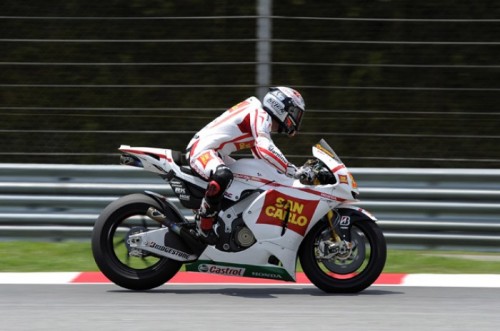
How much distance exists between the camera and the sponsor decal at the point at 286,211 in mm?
7906

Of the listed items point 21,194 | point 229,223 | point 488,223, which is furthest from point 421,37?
point 21,194

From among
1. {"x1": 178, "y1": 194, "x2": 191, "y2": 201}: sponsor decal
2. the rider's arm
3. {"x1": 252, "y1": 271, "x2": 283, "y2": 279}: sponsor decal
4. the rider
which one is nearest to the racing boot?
the rider

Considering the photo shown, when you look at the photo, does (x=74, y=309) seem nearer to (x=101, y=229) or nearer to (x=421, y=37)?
(x=101, y=229)

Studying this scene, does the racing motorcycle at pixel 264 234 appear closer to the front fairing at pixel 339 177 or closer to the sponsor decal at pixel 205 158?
the front fairing at pixel 339 177

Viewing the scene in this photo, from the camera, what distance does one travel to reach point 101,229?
7934 millimetres

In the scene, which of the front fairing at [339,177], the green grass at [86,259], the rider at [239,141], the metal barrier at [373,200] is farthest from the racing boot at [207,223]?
the metal barrier at [373,200]

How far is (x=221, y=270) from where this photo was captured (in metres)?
7.96

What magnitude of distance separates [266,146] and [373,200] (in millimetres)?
2458

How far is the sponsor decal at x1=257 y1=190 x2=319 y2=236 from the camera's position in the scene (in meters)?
7.91

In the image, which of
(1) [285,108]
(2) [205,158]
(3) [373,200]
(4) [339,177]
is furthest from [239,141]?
(3) [373,200]

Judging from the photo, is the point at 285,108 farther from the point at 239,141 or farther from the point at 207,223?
the point at 207,223

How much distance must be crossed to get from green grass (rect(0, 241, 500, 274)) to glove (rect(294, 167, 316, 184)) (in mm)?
1662

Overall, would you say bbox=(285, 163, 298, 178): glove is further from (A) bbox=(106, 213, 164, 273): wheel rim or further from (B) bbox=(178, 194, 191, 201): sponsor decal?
(A) bbox=(106, 213, 164, 273): wheel rim

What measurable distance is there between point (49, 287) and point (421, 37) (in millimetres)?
4553
